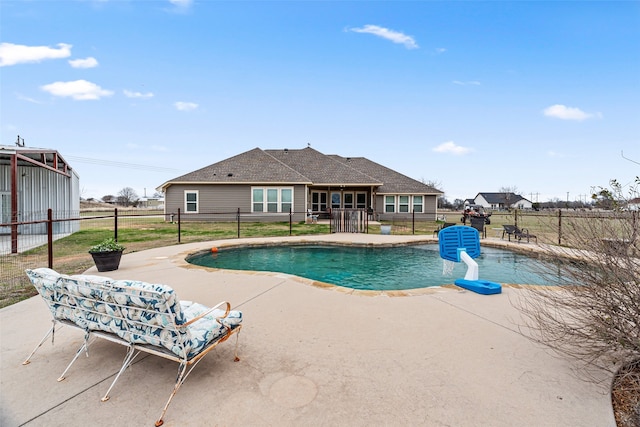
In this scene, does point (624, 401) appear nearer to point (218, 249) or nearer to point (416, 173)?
point (218, 249)

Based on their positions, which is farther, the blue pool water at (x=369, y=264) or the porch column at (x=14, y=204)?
the porch column at (x=14, y=204)

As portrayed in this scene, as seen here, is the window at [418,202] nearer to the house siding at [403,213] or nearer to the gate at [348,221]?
the house siding at [403,213]

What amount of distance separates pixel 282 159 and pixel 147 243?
15.0 m

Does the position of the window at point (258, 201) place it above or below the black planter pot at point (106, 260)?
above

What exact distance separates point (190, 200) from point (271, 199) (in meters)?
5.43

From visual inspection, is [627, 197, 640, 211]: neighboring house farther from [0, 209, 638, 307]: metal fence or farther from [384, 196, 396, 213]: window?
[384, 196, 396, 213]: window

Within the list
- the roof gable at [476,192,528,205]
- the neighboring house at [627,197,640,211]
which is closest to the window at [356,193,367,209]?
the neighboring house at [627,197,640,211]

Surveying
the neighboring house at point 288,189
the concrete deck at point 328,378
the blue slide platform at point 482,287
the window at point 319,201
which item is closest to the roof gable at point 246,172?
the neighboring house at point 288,189

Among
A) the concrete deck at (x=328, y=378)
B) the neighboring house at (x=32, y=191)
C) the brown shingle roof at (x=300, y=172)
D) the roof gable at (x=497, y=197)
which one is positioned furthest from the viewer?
the roof gable at (x=497, y=197)

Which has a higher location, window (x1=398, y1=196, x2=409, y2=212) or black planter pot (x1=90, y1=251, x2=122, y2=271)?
window (x1=398, y1=196, x2=409, y2=212)

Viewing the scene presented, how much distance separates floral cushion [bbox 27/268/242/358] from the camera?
2.13 m

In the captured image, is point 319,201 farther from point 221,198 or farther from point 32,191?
point 32,191

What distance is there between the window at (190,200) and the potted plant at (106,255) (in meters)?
13.4

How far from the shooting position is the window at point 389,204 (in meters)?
22.8
